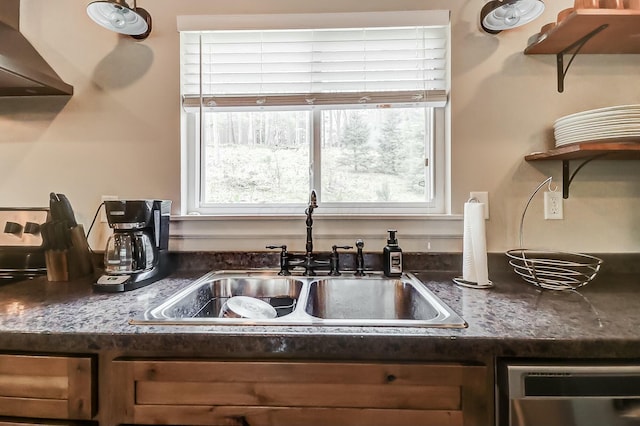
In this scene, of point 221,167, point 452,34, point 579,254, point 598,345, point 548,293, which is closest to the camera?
point 598,345

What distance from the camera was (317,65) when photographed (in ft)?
4.60

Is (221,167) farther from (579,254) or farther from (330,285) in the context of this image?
(579,254)

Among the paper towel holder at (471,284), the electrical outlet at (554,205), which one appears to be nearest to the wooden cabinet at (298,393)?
the paper towel holder at (471,284)

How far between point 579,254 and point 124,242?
1.73m

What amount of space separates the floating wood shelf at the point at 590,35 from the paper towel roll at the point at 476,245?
699 mm

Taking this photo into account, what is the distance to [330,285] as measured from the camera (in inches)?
48.4

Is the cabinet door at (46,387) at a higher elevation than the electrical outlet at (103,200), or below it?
below

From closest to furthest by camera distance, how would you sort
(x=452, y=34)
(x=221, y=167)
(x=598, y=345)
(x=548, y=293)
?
1. (x=598, y=345)
2. (x=548, y=293)
3. (x=452, y=34)
4. (x=221, y=167)

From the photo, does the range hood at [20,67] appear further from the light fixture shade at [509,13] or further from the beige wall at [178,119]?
the light fixture shade at [509,13]

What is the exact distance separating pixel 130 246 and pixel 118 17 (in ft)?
2.88

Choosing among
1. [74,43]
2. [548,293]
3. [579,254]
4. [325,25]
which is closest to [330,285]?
[548,293]

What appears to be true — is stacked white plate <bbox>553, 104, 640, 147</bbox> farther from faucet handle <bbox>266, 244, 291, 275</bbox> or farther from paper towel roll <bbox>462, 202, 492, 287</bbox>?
faucet handle <bbox>266, 244, 291, 275</bbox>

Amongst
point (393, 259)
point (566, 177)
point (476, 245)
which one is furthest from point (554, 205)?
point (393, 259)

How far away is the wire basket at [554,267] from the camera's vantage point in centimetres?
108
